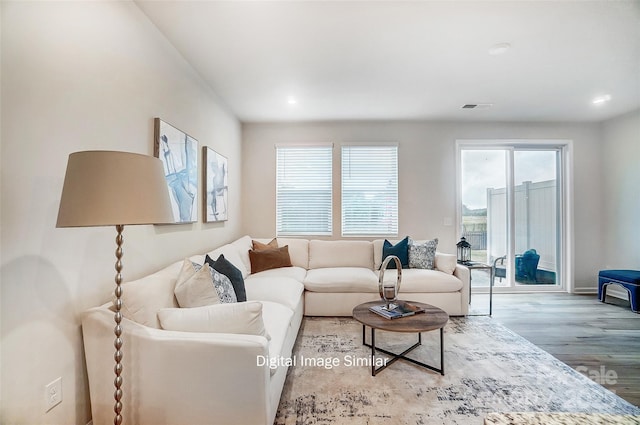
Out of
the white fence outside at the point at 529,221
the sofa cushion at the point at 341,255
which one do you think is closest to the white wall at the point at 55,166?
the sofa cushion at the point at 341,255

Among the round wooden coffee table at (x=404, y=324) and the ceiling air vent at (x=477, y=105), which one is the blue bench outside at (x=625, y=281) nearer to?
the ceiling air vent at (x=477, y=105)

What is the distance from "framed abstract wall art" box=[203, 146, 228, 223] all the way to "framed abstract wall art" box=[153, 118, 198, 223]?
23cm

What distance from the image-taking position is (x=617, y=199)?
4.15 meters

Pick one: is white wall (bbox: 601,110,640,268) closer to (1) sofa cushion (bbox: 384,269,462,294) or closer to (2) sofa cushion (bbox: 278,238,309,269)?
(1) sofa cushion (bbox: 384,269,462,294)

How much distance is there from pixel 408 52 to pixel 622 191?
165 inches

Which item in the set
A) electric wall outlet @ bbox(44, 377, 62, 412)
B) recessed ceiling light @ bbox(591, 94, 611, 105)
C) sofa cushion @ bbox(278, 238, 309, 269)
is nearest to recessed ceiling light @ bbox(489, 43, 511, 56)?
recessed ceiling light @ bbox(591, 94, 611, 105)

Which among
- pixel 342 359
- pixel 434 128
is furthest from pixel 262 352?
pixel 434 128

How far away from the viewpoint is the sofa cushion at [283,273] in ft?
10.6

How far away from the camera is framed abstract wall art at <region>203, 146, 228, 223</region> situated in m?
3.04

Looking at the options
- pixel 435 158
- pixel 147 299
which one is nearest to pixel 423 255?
pixel 435 158

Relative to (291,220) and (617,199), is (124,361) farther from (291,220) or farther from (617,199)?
(617,199)

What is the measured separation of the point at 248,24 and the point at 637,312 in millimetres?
5477

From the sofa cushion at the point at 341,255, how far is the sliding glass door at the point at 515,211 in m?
1.73

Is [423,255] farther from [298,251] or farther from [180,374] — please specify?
[180,374]
